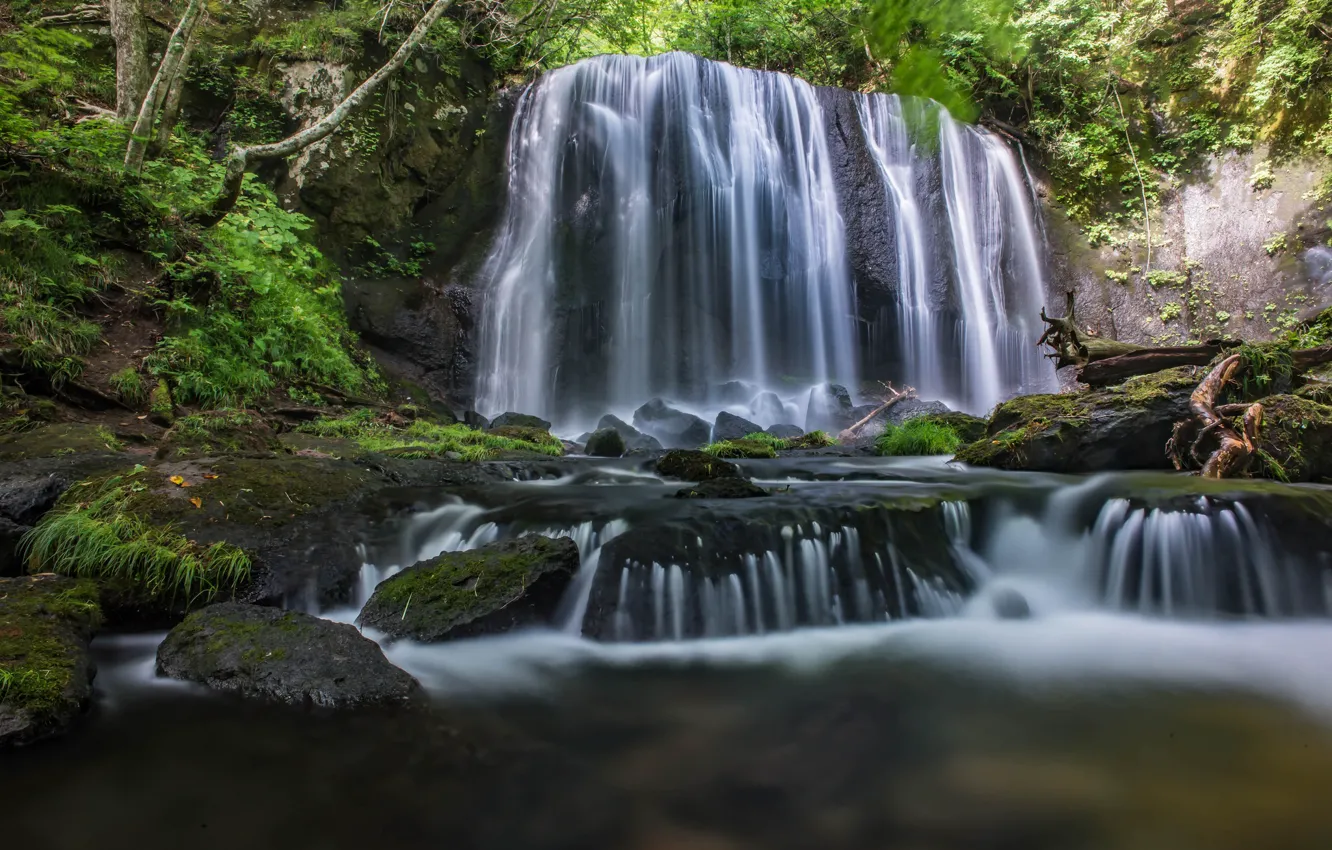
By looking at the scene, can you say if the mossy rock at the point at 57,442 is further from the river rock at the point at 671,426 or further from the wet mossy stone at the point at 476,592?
the river rock at the point at 671,426

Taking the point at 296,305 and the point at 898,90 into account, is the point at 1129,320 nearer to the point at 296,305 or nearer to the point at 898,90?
the point at 898,90

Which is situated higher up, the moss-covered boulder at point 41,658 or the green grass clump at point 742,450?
the green grass clump at point 742,450

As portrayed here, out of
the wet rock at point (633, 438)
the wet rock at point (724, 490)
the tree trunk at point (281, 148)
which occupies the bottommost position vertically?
the wet rock at point (724, 490)

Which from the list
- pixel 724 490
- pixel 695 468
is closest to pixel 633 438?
pixel 695 468

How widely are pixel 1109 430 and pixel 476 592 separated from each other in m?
6.08

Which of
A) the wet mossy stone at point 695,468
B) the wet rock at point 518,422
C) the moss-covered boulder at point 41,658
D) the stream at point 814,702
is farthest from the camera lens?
the wet rock at point 518,422

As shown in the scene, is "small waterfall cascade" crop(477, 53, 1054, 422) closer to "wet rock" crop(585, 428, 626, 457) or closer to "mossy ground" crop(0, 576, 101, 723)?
"wet rock" crop(585, 428, 626, 457)

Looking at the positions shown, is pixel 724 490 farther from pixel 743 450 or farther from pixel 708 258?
pixel 708 258

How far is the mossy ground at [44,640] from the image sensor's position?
2.37 metres

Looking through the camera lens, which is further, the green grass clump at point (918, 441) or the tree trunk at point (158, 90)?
the green grass clump at point (918, 441)

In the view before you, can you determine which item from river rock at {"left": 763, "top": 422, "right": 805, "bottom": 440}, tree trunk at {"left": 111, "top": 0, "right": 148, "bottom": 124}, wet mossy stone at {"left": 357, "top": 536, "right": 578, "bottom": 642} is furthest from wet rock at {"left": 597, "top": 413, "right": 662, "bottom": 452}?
tree trunk at {"left": 111, "top": 0, "right": 148, "bottom": 124}

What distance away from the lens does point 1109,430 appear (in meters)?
6.29

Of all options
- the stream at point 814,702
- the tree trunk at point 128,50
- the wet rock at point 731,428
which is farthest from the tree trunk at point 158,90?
the wet rock at point 731,428

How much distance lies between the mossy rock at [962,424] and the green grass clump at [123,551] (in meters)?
8.74
